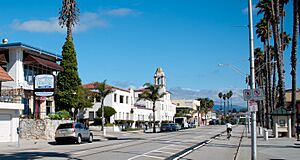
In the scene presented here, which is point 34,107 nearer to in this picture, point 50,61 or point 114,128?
point 50,61

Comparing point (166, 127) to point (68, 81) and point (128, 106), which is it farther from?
point (68, 81)

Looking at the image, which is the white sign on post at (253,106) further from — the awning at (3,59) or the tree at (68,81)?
the tree at (68,81)

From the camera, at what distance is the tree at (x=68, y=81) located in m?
46.9

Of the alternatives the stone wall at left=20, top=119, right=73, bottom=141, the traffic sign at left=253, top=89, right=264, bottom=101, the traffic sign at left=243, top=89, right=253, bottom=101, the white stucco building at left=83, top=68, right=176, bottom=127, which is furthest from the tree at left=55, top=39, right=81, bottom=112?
the traffic sign at left=253, top=89, right=264, bottom=101

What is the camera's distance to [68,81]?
47.3m

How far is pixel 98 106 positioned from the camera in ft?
222

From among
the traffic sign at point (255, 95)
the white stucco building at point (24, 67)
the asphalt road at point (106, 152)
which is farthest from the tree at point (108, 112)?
the traffic sign at point (255, 95)

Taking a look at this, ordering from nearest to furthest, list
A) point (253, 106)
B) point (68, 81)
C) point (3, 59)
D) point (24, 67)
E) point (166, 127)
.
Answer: point (253, 106), point (3, 59), point (24, 67), point (68, 81), point (166, 127)

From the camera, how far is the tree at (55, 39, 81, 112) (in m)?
46.9

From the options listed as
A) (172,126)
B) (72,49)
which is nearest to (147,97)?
(172,126)

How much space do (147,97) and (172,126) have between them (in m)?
6.48

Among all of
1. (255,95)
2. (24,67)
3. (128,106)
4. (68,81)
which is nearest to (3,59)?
(24,67)

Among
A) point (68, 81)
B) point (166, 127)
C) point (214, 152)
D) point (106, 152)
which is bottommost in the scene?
point (166, 127)

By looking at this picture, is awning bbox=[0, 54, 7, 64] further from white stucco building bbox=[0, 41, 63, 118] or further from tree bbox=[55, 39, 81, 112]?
tree bbox=[55, 39, 81, 112]
